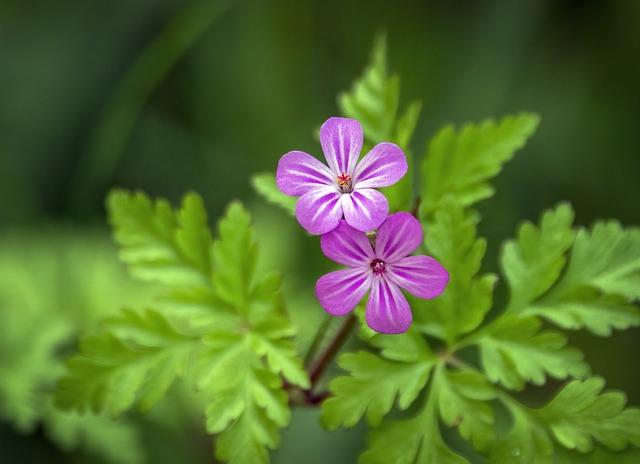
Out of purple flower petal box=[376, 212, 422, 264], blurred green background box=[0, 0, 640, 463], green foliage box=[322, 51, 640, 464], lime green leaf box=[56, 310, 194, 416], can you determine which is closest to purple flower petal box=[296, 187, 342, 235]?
purple flower petal box=[376, 212, 422, 264]

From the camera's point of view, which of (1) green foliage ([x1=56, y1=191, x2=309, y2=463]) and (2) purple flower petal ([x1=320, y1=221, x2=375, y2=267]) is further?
(1) green foliage ([x1=56, y1=191, x2=309, y2=463])

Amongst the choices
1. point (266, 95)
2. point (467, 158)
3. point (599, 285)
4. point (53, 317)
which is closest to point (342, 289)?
point (467, 158)

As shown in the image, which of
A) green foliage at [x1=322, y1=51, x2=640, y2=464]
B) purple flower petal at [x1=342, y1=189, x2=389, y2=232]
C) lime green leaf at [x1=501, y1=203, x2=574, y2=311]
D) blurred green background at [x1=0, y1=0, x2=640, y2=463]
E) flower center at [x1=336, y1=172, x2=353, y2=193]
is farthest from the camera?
blurred green background at [x1=0, y1=0, x2=640, y2=463]

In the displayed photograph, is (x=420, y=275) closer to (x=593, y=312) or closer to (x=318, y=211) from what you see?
(x=318, y=211)

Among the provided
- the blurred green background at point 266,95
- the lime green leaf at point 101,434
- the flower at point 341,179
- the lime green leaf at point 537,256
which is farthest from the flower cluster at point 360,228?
the blurred green background at point 266,95

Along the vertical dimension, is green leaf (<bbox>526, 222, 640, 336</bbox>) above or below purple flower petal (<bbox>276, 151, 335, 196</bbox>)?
below

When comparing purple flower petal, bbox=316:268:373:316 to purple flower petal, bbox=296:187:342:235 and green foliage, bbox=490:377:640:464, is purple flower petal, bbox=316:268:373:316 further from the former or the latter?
green foliage, bbox=490:377:640:464

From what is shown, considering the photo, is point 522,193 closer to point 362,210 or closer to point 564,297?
point 564,297

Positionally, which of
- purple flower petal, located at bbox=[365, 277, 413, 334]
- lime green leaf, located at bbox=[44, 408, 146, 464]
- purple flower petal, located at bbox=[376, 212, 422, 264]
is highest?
purple flower petal, located at bbox=[376, 212, 422, 264]
